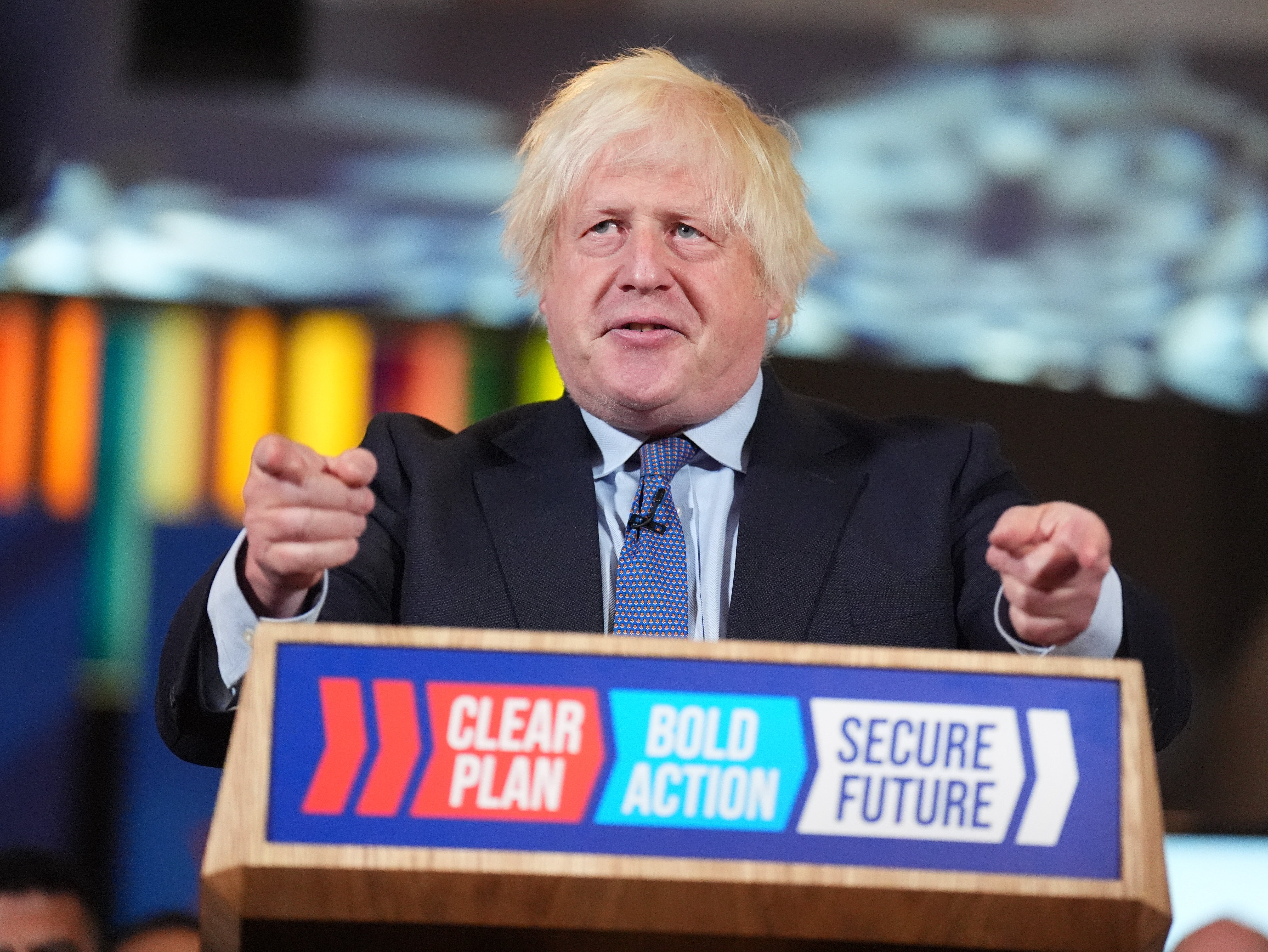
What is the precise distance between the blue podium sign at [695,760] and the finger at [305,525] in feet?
0.68

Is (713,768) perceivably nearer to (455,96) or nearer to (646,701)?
(646,701)

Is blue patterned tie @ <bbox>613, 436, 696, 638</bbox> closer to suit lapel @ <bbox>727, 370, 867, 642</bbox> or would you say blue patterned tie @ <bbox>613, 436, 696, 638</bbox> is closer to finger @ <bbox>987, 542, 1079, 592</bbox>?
suit lapel @ <bbox>727, 370, 867, 642</bbox>

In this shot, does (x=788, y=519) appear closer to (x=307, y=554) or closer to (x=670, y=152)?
(x=670, y=152)

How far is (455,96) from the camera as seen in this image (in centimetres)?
300

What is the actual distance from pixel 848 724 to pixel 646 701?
0.34 feet

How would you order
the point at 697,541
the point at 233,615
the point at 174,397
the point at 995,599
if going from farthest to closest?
the point at 174,397, the point at 697,541, the point at 995,599, the point at 233,615

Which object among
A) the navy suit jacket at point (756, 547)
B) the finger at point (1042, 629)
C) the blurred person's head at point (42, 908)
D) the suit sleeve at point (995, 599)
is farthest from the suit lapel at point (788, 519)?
the blurred person's head at point (42, 908)

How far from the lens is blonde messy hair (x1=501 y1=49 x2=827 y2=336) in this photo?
1443 mm

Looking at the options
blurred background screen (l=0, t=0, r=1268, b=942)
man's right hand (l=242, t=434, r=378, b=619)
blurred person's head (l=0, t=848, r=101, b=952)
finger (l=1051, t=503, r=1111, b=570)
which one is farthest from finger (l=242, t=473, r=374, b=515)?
blurred background screen (l=0, t=0, r=1268, b=942)

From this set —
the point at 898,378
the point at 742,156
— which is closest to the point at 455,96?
the point at 898,378

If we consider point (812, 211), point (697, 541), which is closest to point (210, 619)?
point (697, 541)

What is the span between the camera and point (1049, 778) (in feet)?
2.38

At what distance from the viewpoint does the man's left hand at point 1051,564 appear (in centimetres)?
90

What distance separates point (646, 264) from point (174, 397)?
5.78ft
